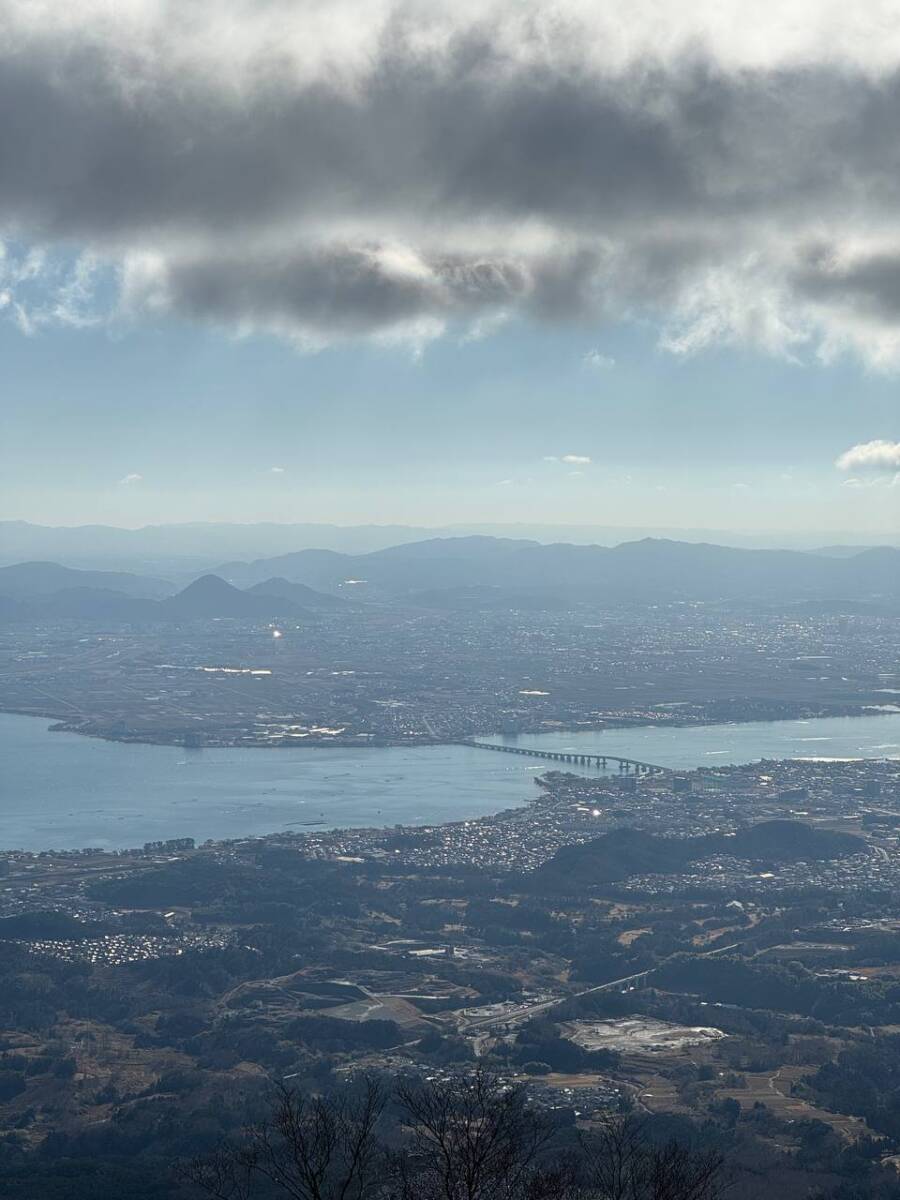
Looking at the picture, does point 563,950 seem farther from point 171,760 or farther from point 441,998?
point 171,760

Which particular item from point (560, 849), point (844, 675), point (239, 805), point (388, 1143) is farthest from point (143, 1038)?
point (844, 675)

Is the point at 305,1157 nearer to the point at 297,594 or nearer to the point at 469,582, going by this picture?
the point at 297,594

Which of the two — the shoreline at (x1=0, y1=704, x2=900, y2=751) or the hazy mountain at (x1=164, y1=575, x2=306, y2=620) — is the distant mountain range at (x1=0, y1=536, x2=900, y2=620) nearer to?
the hazy mountain at (x1=164, y1=575, x2=306, y2=620)

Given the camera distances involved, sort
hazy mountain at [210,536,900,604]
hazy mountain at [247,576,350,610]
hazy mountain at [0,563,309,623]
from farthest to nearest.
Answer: hazy mountain at [210,536,900,604] → hazy mountain at [247,576,350,610] → hazy mountain at [0,563,309,623]

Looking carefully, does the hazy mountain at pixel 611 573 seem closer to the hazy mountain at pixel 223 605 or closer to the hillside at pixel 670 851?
the hazy mountain at pixel 223 605

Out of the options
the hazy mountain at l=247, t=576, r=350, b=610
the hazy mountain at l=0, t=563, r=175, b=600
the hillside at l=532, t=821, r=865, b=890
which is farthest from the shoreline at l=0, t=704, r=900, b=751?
the hazy mountain at l=0, t=563, r=175, b=600

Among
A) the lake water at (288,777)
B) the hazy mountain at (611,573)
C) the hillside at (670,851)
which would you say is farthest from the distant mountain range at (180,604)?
the hillside at (670,851)
